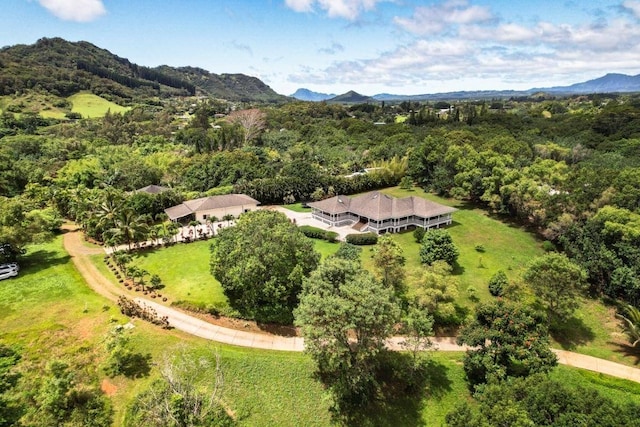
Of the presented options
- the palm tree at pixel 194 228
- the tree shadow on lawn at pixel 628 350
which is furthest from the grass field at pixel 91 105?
the tree shadow on lawn at pixel 628 350

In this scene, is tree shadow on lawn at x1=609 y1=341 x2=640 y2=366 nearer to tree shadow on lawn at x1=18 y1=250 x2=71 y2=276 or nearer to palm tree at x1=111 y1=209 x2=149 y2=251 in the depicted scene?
palm tree at x1=111 y1=209 x2=149 y2=251

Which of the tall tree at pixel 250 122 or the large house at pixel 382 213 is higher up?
the tall tree at pixel 250 122

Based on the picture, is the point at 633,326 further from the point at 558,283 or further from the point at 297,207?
the point at 297,207

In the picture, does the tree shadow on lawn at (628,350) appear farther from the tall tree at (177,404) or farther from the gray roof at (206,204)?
the gray roof at (206,204)

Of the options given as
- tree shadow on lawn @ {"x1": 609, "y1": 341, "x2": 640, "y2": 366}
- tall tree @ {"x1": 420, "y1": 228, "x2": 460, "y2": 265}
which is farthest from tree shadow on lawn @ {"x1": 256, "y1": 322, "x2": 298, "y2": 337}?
tree shadow on lawn @ {"x1": 609, "y1": 341, "x2": 640, "y2": 366}

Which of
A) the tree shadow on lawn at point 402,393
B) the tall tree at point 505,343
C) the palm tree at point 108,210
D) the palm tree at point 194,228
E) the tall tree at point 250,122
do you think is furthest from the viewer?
the tall tree at point 250,122
